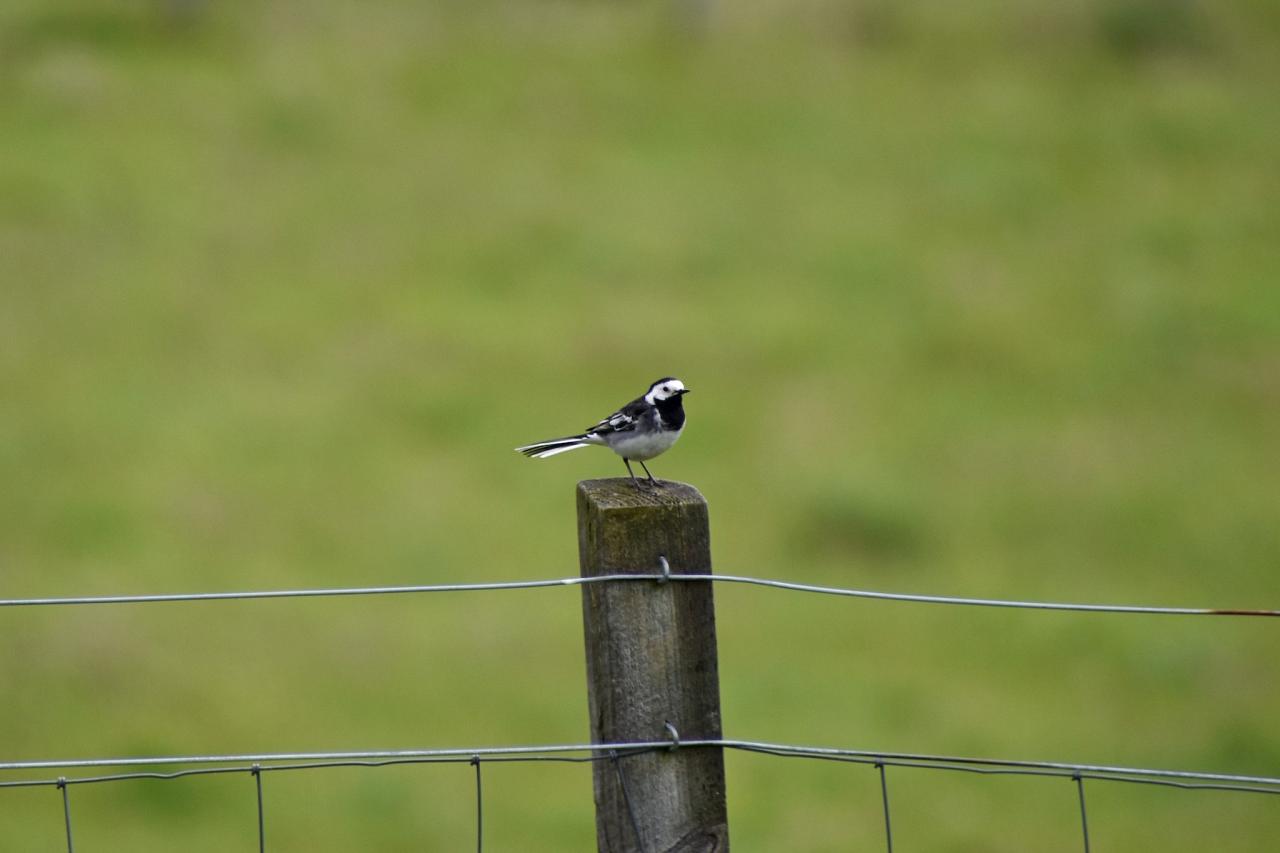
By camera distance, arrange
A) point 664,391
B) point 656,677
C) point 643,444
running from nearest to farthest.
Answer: point 656,677
point 643,444
point 664,391

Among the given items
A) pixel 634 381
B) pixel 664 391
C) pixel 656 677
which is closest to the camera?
pixel 656 677

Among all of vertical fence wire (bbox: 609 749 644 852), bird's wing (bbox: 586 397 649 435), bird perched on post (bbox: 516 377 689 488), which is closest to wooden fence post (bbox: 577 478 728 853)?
vertical fence wire (bbox: 609 749 644 852)

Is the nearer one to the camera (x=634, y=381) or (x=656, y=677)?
(x=656, y=677)

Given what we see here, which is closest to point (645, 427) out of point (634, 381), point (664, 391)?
point (664, 391)

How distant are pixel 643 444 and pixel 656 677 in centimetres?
250

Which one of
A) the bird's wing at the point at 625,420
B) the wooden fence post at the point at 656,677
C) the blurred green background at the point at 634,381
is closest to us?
the wooden fence post at the point at 656,677

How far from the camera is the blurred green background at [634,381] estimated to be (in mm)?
14586

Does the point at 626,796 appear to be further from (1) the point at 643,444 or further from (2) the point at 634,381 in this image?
(2) the point at 634,381

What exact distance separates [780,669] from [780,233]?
37.2 feet

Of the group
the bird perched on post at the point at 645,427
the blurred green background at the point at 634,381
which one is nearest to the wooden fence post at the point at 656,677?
the bird perched on post at the point at 645,427

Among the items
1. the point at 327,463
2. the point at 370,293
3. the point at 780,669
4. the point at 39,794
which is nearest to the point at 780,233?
the point at 370,293

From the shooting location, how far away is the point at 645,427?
6.18 metres

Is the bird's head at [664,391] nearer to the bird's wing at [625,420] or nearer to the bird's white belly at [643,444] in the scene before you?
the bird's wing at [625,420]

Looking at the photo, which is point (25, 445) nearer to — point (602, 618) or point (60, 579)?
point (60, 579)
